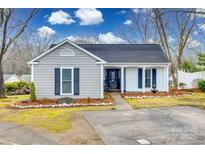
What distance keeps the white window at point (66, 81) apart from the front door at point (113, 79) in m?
3.91

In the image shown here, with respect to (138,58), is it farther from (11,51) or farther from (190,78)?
(11,51)

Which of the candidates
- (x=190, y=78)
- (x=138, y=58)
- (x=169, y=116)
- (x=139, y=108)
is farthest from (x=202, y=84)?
(x=169, y=116)

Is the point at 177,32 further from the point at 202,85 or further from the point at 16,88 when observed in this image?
the point at 16,88

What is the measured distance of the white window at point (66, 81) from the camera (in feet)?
42.0

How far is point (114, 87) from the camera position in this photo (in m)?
16.5

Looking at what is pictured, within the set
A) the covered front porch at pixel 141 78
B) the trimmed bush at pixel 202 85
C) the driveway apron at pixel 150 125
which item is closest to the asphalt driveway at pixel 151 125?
the driveway apron at pixel 150 125

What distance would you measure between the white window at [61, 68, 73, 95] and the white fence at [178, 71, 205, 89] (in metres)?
6.27

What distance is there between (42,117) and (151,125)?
3.03 m

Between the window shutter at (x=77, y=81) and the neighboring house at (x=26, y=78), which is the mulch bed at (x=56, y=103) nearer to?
the window shutter at (x=77, y=81)

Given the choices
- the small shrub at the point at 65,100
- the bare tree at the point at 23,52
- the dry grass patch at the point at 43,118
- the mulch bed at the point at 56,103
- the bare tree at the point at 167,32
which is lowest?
the dry grass patch at the point at 43,118

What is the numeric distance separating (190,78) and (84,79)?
19.8ft

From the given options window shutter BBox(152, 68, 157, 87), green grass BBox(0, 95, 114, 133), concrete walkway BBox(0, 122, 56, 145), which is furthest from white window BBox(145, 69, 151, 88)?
concrete walkway BBox(0, 122, 56, 145)

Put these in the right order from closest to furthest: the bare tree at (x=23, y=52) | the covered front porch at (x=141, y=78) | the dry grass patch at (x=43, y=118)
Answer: the dry grass patch at (x=43, y=118)
the bare tree at (x=23, y=52)
the covered front porch at (x=141, y=78)

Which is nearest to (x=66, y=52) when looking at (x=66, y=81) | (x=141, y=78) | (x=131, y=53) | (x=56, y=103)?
(x=66, y=81)
